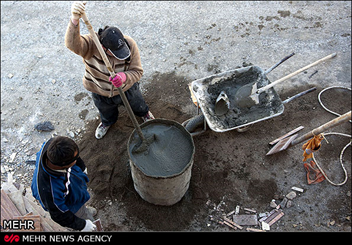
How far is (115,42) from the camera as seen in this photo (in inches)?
111

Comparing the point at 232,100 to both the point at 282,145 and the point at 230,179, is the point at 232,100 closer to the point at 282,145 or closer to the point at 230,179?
Answer: the point at 282,145

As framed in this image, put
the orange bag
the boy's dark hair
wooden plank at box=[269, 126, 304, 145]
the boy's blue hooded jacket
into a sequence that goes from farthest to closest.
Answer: wooden plank at box=[269, 126, 304, 145] < the orange bag < the boy's blue hooded jacket < the boy's dark hair

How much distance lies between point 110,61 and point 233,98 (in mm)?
1987

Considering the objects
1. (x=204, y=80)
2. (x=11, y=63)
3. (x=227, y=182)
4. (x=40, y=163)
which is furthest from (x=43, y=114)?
(x=227, y=182)

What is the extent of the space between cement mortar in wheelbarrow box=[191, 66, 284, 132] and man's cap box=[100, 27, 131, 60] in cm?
133

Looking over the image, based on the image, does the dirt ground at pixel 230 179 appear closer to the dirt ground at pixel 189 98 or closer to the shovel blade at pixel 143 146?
the dirt ground at pixel 189 98

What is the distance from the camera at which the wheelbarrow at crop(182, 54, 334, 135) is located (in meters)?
3.74

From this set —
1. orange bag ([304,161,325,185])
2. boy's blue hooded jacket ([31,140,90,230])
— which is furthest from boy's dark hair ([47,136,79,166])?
orange bag ([304,161,325,185])

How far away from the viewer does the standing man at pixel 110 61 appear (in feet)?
9.05

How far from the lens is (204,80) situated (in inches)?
156

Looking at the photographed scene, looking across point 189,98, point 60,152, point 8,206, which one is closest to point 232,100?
point 189,98

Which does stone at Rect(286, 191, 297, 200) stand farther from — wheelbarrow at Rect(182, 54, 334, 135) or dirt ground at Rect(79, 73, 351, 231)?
wheelbarrow at Rect(182, 54, 334, 135)

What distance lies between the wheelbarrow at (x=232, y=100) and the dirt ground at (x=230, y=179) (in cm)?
67

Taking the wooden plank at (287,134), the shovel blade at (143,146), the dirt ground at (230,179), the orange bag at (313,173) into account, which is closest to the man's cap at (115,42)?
the shovel blade at (143,146)
